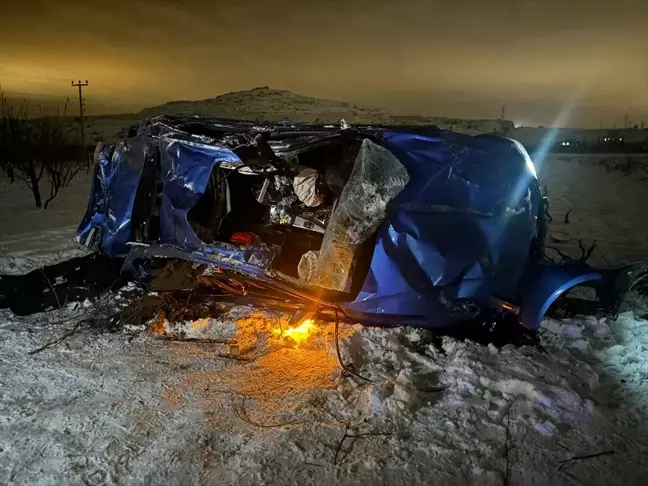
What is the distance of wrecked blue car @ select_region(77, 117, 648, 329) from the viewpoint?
13.1 feet

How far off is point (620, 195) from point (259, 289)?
42.5 ft

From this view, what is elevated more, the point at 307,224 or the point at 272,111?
the point at 272,111

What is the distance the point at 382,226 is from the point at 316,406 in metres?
1.45

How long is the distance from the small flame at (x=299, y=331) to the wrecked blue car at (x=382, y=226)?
0.21m

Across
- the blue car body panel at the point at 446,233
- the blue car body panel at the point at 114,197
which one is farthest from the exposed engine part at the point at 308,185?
the blue car body panel at the point at 114,197

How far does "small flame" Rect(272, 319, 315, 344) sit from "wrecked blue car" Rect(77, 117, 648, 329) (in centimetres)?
21

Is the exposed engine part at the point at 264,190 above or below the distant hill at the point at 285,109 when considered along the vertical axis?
below

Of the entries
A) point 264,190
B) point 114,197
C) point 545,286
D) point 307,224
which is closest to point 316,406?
point 545,286

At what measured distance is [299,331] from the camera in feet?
15.4

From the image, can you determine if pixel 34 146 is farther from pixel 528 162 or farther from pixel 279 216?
pixel 528 162

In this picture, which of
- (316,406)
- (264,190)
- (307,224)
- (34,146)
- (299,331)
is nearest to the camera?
(316,406)

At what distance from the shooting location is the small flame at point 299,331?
15.0 ft

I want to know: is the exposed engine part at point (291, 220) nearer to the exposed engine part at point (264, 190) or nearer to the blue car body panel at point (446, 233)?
the exposed engine part at point (264, 190)

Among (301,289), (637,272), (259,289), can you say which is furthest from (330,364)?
(637,272)
